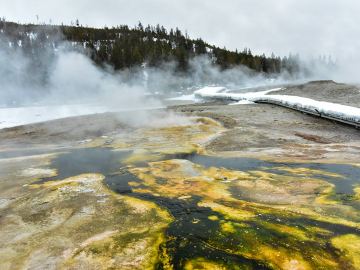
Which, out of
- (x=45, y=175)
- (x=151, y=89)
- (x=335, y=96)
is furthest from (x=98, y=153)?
(x=151, y=89)

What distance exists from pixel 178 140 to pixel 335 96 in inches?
425

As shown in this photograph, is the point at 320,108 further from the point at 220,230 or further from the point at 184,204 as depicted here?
the point at 220,230

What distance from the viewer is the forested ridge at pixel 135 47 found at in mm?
45656

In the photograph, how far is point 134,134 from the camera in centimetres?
962

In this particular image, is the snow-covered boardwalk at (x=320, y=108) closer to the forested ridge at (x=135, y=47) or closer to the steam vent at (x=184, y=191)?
the steam vent at (x=184, y=191)

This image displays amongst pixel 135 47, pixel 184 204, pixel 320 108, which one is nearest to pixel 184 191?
pixel 184 204

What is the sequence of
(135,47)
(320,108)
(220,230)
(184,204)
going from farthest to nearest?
(135,47)
(320,108)
(184,204)
(220,230)

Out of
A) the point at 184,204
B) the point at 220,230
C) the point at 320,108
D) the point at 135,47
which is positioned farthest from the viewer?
the point at 135,47

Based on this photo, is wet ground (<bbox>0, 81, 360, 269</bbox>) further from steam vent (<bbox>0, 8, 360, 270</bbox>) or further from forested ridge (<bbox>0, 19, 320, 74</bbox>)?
forested ridge (<bbox>0, 19, 320, 74</bbox>)

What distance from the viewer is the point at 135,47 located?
49812mm

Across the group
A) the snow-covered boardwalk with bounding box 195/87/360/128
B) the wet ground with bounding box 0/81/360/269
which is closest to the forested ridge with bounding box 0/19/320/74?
the snow-covered boardwalk with bounding box 195/87/360/128

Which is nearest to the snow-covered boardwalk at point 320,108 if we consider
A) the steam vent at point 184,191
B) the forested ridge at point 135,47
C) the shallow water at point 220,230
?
the steam vent at point 184,191

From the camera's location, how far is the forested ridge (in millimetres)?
45656

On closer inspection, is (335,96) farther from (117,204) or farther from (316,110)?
(117,204)
